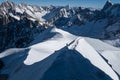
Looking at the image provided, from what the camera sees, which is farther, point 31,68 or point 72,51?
point 31,68

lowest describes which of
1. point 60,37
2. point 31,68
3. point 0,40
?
point 0,40

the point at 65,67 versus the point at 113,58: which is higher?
the point at 65,67

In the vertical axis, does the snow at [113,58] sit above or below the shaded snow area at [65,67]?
below

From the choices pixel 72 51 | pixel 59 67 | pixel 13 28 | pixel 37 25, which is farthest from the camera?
pixel 13 28

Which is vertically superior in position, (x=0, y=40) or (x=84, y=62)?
(x=84, y=62)

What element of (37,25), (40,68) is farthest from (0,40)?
(40,68)

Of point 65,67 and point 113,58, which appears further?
point 113,58

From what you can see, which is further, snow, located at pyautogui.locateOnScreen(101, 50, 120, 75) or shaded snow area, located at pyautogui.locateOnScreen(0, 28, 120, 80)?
snow, located at pyautogui.locateOnScreen(101, 50, 120, 75)

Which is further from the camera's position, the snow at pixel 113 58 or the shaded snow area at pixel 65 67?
the snow at pixel 113 58

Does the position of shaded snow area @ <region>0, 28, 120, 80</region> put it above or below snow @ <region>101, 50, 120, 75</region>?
above

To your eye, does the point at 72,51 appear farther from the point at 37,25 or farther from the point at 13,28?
the point at 13,28

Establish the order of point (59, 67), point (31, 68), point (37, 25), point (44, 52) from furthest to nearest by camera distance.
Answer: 1. point (37, 25)
2. point (44, 52)
3. point (31, 68)
4. point (59, 67)
